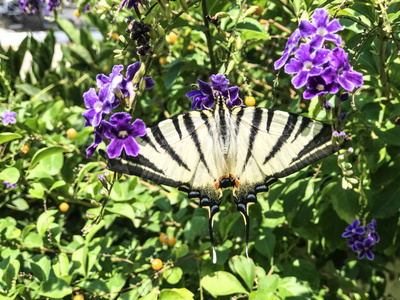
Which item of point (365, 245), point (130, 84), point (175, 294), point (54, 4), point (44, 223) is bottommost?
point (175, 294)

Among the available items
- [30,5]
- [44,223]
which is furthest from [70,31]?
[44,223]

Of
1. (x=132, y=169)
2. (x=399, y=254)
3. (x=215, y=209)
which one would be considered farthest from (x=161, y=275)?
(x=399, y=254)

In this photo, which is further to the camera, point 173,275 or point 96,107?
point 173,275

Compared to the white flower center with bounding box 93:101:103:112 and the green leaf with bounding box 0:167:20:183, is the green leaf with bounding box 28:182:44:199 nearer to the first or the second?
the green leaf with bounding box 0:167:20:183

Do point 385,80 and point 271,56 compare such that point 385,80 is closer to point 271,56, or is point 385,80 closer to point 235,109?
point 235,109

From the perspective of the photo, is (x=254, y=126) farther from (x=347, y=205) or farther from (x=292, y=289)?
(x=292, y=289)
